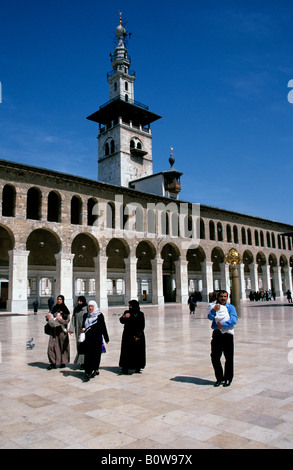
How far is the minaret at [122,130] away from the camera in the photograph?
44.2 metres

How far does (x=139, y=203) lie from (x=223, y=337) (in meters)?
26.2

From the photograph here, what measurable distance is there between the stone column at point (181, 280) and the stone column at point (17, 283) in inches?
596

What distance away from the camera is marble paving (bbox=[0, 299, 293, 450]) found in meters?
3.70

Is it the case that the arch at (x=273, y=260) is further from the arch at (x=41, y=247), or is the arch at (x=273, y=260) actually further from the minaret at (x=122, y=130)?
the arch at (x=41, y=247)

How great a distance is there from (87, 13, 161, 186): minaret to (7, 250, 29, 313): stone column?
2139 cm

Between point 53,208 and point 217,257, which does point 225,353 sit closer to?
point 53,208

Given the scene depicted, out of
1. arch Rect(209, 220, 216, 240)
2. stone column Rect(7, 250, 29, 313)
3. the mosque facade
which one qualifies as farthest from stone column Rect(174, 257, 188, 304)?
stone column Rect(7, 250, 29, 313)

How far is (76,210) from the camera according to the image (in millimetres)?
28766

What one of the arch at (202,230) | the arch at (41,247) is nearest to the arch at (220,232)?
the arch at (202,230)

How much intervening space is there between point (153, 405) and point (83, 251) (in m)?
27.1

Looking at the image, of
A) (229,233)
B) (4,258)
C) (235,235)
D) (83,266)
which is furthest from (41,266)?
(235,235)

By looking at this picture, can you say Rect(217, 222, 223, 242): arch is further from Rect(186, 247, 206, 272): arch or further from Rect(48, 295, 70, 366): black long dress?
Rect(48, 295, 70, 366): black long dress
